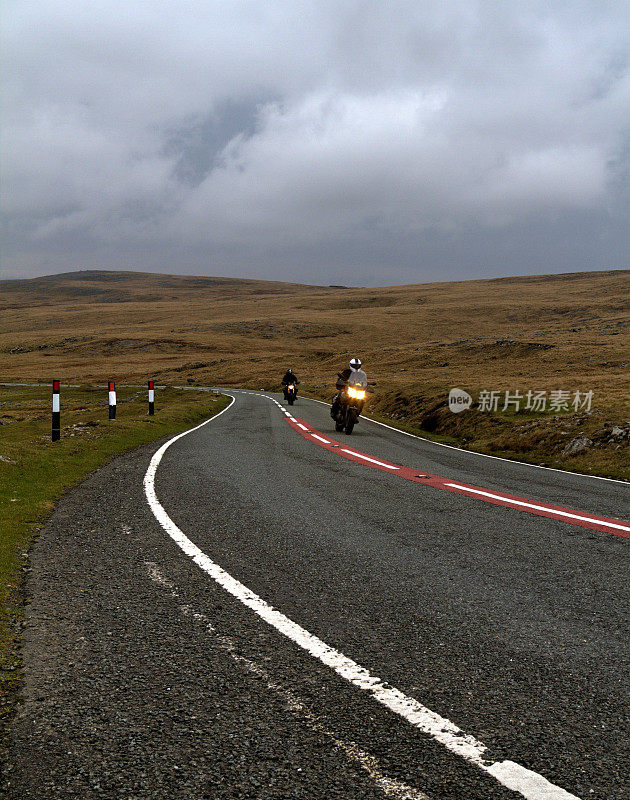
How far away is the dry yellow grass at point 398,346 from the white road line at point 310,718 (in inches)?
461

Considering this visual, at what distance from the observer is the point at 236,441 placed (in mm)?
15617

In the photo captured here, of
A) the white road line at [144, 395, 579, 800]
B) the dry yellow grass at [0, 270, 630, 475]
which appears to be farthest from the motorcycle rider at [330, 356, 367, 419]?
the white road line at [144, 395, 579, 800]

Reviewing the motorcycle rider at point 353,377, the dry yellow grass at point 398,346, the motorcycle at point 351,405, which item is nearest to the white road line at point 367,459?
the motorcycle at point 351,405

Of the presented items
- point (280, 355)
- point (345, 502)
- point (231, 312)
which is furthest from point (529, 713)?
point (231, 312)

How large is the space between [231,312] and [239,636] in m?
137

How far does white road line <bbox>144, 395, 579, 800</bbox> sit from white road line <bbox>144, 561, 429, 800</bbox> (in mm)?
337

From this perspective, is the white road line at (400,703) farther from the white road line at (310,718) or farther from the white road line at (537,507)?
the white road line at (537,507)

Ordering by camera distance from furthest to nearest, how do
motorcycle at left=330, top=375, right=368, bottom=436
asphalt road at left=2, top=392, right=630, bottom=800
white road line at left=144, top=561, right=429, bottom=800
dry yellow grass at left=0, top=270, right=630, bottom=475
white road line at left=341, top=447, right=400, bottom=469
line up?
dry yellow grass at left=0, top=270, right=630, bottom=475, motorcycle at left=330, top=375, right=368, bottom=436, white road line at left=341, top=447, right=400, bottom=469, asphalt road at left=2, top=392, right=630, bottom=800, white road line at left=144, top=561, right=429, bottom=800

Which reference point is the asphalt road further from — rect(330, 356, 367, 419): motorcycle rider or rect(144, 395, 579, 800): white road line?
rect(330, 356, 367, 419): motorcycle rider

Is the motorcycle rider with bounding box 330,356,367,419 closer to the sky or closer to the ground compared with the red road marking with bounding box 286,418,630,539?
closer to the sky

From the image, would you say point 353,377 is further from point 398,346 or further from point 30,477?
point 398,346

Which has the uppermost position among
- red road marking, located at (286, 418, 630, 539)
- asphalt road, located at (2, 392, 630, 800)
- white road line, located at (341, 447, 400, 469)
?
asphalt road, located at (2, 392, 630, 800)

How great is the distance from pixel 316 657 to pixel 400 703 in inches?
26.2

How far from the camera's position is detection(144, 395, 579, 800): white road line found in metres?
2.53
